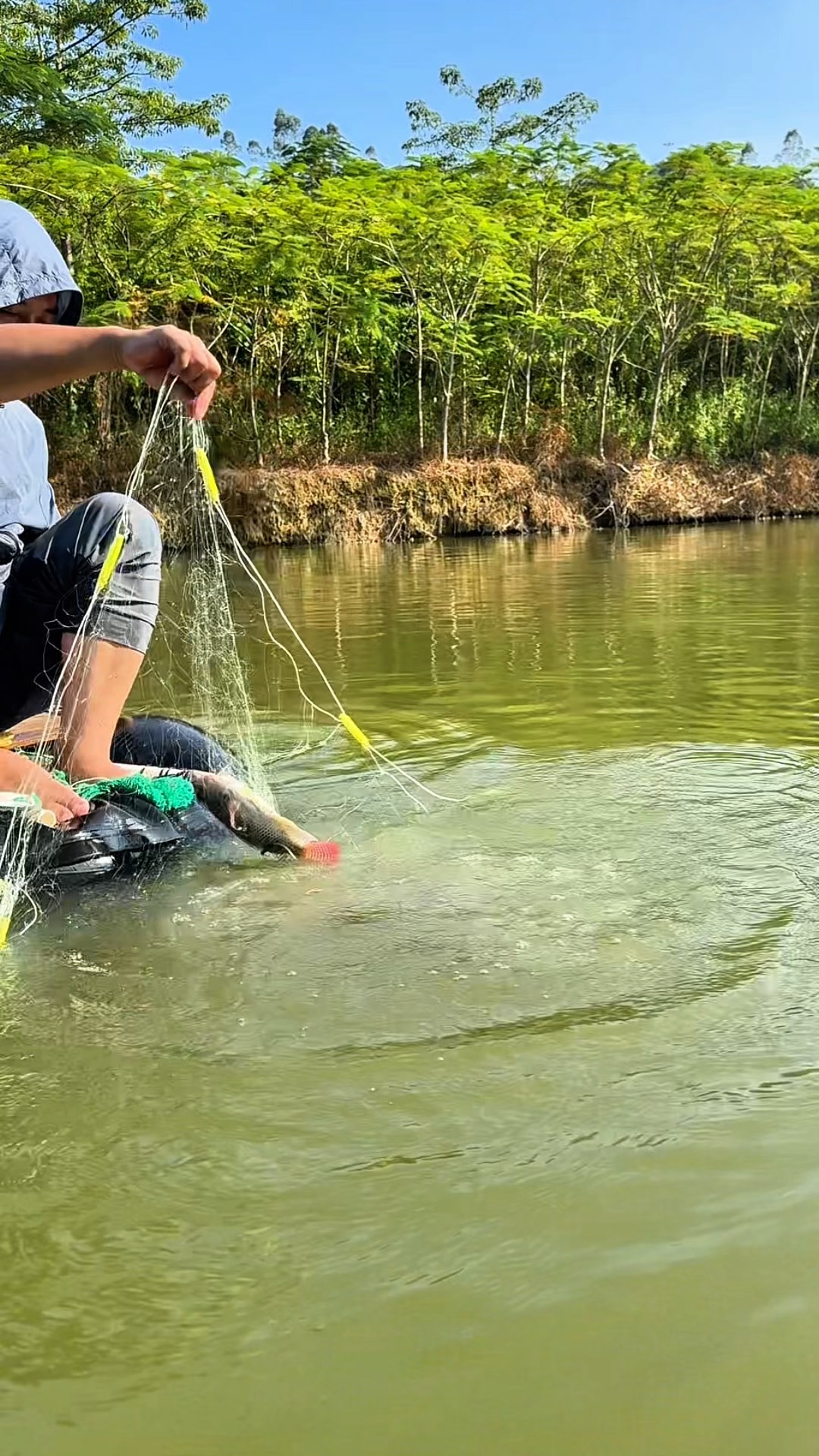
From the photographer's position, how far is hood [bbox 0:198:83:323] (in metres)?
2.47

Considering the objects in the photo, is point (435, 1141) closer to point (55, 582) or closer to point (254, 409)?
point (55, 582)

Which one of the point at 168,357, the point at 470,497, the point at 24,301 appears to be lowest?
the point at 168,357

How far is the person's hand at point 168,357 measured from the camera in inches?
84.7

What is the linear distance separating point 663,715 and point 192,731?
199 cm

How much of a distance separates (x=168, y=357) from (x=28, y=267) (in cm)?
56

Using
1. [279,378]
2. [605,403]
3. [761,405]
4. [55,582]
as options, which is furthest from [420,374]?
[55,582]

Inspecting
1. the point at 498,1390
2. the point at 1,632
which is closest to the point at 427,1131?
the point at 498,1390

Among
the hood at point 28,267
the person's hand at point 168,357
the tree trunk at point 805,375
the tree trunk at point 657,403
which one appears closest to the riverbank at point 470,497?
the tree trunk at point 657,403

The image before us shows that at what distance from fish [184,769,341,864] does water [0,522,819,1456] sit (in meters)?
0.06

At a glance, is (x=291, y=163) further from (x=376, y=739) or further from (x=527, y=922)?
(x=527, y=922)

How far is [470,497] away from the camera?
2253cm

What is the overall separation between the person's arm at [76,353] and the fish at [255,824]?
3.37 feet

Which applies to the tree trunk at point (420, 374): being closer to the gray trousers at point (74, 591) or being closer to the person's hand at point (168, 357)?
the gray trousers at point (74, 591)

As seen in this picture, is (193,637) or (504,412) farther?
(504,412)
